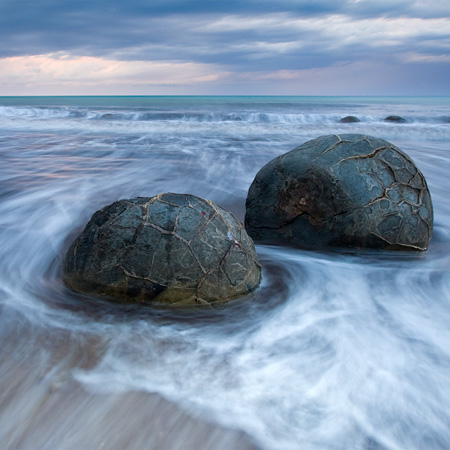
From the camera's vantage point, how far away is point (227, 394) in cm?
223

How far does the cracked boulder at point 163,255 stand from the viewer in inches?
116

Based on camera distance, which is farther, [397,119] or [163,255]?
[397,119]

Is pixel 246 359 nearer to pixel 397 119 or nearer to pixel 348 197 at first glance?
pixel 348 197

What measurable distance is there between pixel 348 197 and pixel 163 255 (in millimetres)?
1859

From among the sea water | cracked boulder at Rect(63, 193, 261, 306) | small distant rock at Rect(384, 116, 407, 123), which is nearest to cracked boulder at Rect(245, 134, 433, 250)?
the sea water

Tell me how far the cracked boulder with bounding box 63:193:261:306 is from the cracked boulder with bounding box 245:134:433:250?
45.4 inches

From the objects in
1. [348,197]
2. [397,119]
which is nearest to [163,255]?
[348,197]

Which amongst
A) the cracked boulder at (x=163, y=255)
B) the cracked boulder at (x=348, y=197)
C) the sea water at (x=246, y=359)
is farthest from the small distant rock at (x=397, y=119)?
the cracked boulder at (x=163, y=255)

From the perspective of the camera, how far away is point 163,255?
2.96m

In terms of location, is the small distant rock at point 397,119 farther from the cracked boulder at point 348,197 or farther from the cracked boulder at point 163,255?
the cracked boulder at point 163,255

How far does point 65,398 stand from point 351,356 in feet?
5.19

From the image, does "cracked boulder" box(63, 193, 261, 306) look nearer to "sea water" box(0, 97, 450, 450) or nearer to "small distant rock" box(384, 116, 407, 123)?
"sea water" box(0, 97, 450, 450)

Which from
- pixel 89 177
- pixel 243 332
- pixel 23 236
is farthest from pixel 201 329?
pixel 89 177

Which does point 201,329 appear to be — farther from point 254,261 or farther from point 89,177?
point 89,177
